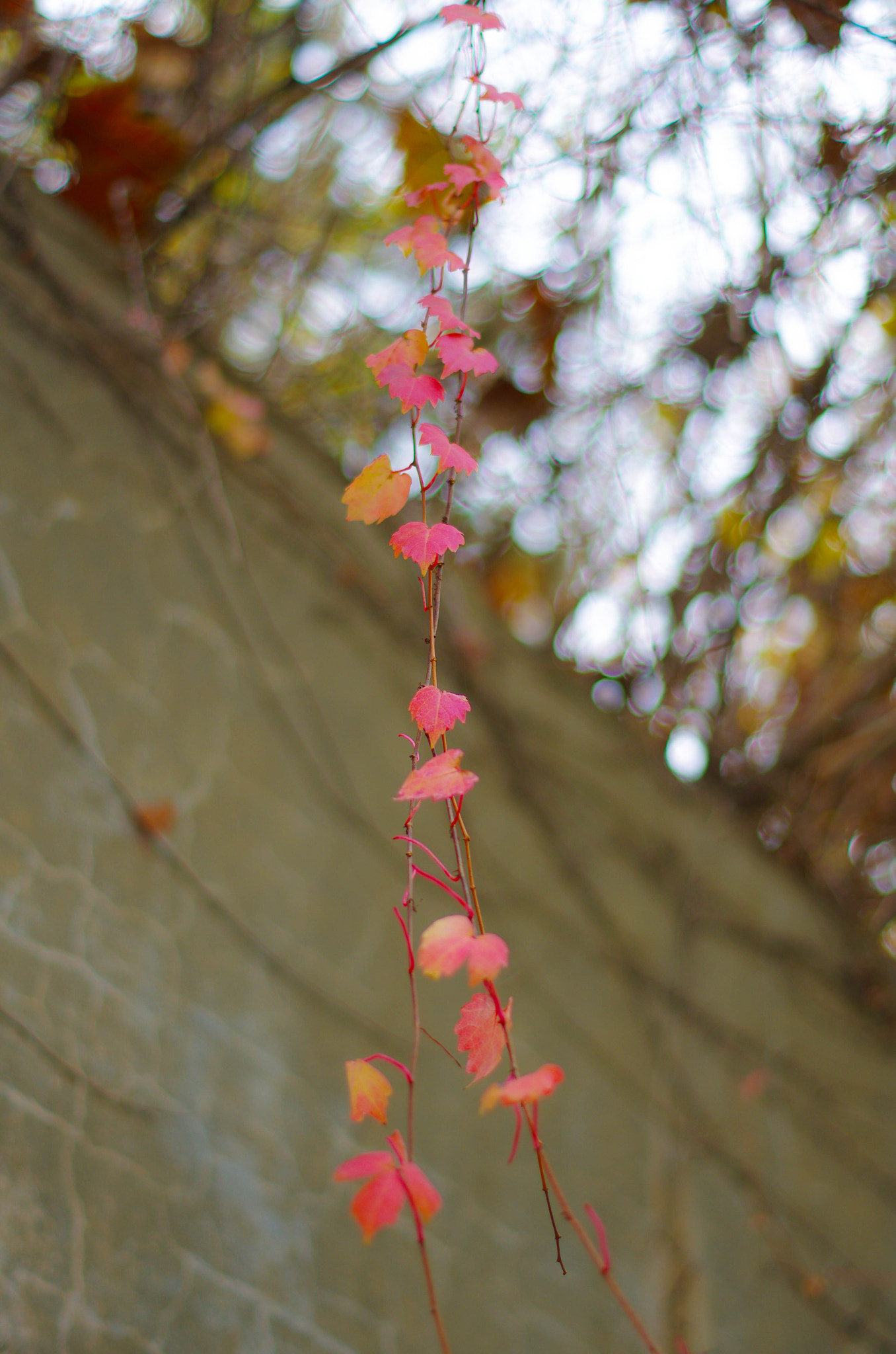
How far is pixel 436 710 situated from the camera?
72 cm

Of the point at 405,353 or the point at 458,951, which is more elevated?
the point at 405,353

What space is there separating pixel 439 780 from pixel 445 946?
0.39 ft

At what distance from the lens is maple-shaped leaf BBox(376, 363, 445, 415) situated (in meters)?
0.76

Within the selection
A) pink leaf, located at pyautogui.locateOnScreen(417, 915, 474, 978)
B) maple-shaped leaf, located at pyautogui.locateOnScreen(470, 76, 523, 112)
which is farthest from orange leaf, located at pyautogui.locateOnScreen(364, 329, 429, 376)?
pink leaf, located at pyautogui.locateOnScreen(417, 915, 474, 978)

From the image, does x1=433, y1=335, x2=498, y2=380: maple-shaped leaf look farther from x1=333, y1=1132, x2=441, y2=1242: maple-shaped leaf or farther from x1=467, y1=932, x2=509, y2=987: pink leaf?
x1=333, y1=1132, x2=441, y2=1242: maple-shaped leaf

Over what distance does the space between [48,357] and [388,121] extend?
2.52 feet

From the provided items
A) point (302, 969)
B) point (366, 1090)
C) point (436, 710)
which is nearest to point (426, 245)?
point (436, 710)

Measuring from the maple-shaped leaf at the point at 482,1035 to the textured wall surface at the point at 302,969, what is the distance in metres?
0.53

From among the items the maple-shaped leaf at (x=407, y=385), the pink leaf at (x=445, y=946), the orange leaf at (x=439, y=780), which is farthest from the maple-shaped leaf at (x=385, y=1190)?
the maple-shaped leaf at (x=407, y=385)

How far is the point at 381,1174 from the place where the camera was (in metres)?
0.67

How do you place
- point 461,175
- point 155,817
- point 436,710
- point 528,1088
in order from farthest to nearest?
point 155,817 → point 461,175 → point 436,710 → point 528,1088

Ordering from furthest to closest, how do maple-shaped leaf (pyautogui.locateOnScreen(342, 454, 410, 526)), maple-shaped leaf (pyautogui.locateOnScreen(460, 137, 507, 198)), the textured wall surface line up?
the textured wall surface < maple-shaped leaf (pyautogui.locateOnScreen(460, 137, 507, 198)) < maple-shaped leaf (pyautogui.locateOnScreen(342, 454, 410, 526))

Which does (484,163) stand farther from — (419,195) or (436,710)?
(436,710)

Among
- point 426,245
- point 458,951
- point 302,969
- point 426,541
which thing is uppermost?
point 426,245
